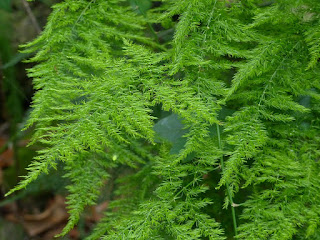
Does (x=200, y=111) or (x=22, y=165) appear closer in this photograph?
(x=200, y=111)

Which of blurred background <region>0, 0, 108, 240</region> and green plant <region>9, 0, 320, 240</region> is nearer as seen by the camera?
green plant <region>9, 0, 320, 240</region>

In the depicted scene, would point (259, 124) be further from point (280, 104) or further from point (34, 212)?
point (34, 212)

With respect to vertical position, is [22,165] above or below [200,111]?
below

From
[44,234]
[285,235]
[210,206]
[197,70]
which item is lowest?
[44,234]

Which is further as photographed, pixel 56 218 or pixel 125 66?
pixel 56 218

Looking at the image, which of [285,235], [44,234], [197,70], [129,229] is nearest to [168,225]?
[129,229]

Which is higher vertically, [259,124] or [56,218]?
[259,124]

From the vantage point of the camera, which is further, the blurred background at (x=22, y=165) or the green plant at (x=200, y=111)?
the blurred background at (x=22, y=165)

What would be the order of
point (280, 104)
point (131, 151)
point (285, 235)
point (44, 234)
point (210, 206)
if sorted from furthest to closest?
point (44, 234)
point (131, 151)
point (210, 206)
point (280, 104)
point (285, 235)
